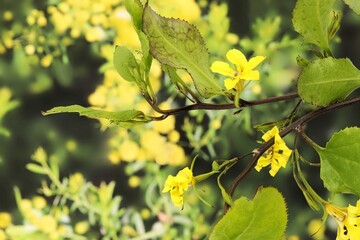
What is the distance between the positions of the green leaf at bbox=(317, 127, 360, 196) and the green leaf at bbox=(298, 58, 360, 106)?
0.05 ft

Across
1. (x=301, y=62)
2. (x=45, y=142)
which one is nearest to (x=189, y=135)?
(x=45, y=142)

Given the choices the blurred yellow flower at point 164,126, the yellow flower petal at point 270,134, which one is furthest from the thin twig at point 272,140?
the blurred yellow flower at point 164,126

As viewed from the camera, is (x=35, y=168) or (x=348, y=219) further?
(x=35, y=168)

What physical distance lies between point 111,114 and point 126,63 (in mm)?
23

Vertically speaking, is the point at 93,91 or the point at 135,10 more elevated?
the point at 135,10

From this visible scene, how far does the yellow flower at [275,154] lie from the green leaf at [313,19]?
0.04 metres

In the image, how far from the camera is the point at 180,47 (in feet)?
0.72

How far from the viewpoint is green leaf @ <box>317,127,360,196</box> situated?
20 centimetres

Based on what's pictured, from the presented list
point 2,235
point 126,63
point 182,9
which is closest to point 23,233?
point 2,235

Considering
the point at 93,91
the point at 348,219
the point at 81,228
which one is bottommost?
the point at 81,228

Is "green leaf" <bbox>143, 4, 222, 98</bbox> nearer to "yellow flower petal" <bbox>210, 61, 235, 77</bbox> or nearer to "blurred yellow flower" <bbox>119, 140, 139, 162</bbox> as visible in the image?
"yellow flower petal" <bbox>210, 61, 235, 77</bbox>

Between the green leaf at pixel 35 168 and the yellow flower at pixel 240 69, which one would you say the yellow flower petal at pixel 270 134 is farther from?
the green leaf at pixel 35 168

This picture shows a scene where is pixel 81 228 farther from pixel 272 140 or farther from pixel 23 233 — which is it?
pixel 272 140

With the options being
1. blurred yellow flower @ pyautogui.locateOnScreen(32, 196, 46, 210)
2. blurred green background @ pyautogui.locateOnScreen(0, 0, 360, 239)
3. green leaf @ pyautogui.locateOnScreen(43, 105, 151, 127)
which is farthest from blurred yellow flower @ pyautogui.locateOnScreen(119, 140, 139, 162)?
green leaf @ pyautogui.locateOnScreen(43, 105, 151, 127)
